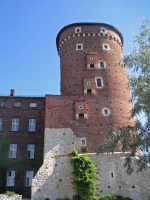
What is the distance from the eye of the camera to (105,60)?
93.9ft

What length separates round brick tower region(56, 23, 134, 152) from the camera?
80.4 feet

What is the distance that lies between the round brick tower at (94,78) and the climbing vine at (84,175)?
165 centimetres

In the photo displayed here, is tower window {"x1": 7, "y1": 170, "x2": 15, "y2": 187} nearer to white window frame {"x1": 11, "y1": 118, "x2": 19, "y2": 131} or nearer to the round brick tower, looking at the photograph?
white window frame {"x1": 11, "y1": 118, "x2": 19, "y2": 131}

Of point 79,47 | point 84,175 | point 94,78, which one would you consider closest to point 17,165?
point 84,175

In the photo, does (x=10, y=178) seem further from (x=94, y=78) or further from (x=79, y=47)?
(x=79, y=47)

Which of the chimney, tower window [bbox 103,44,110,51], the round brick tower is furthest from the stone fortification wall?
tower window [bbox 103,44,110,51]

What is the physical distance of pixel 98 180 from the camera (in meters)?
21.2

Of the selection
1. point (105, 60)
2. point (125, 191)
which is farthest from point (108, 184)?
point (105, 60)

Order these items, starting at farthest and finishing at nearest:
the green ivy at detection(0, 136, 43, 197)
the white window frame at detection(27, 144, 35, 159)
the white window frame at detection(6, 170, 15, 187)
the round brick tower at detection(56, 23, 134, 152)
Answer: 1. the white window frame at detection(27, 144, 35, 159)
2. the white window frame at detection(6, 170, 15, 187)
3. the green ivy at detection(0, 136, 43, 197)
4. the round brick tower at detection(56, 23, 134, 152)

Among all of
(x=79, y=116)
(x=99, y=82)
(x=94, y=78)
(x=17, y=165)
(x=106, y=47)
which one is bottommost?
(x=17, y=165)

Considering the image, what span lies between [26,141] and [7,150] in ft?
7.50

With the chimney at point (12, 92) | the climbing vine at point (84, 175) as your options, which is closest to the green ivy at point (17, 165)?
the climbing vine at point (84, 175)

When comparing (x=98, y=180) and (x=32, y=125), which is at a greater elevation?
(x=32, y=125)

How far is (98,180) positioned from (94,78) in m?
11.3
